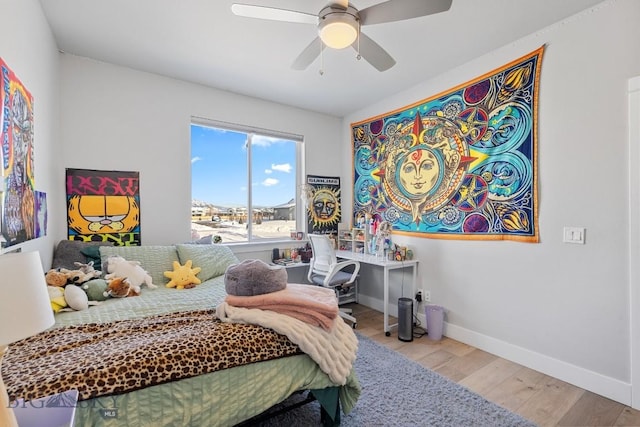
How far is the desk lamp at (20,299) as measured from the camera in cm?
72

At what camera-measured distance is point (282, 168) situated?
12.3ft

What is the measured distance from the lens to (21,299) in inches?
29.7

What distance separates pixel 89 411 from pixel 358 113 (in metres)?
3.74

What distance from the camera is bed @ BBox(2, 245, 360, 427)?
39.0 inches

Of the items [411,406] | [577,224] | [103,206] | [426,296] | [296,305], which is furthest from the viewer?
[426,296]

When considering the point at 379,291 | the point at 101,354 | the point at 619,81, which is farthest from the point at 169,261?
the point at 619,81

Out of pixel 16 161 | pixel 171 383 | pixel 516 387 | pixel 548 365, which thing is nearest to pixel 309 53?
pixel 16 161

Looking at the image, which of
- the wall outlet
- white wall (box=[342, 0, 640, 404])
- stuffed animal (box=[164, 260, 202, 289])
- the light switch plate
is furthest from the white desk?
stuffed animal (box=[164, 260, 202, 289])

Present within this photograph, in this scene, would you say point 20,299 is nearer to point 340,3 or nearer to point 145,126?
point 340,3

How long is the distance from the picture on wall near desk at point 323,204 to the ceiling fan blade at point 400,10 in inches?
91.5

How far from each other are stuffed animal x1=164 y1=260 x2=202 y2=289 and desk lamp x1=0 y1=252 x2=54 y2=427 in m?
1.48

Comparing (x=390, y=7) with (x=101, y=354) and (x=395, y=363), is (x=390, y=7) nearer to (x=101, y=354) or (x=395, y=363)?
(x=101, y=354)

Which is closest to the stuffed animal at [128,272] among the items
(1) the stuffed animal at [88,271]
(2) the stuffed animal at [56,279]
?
(1) the stuffed animal at [88,271]

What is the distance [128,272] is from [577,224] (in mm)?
3240
